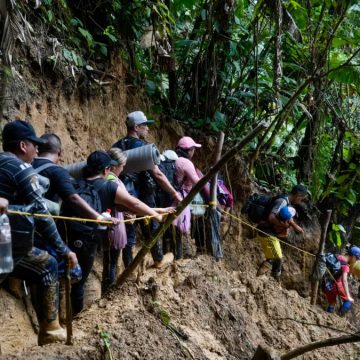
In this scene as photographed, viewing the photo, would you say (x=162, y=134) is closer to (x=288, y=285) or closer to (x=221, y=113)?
(x=221, y=113)

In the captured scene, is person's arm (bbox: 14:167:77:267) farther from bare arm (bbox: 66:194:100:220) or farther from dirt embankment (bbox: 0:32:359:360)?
dirt embankment (bbox: 0:32:359:360)

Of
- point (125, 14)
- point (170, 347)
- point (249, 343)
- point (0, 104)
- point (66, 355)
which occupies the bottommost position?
point (249, 343)

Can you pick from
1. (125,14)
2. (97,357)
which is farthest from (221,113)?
(97,357)

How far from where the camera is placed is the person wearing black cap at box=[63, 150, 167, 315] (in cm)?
555

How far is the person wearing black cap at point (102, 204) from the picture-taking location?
18.2ft

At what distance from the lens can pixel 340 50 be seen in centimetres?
1152

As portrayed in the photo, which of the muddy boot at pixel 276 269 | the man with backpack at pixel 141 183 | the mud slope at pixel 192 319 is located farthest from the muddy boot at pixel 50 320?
the muddy boot at pixel 276 269

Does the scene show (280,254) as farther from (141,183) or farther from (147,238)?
(141,183)

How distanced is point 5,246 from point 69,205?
1.38 m

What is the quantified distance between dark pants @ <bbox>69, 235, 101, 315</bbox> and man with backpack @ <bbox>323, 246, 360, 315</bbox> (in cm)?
581

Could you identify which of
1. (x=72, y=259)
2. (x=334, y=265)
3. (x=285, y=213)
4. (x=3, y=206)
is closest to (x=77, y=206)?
(x=72, y=259)

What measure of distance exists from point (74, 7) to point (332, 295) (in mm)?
6528

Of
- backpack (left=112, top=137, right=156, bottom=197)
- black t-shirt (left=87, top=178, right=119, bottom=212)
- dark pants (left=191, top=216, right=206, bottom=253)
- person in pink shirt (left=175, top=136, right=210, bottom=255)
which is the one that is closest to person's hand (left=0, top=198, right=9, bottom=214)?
black t-shirt (left=87, top=178, right=119, bottom=212)

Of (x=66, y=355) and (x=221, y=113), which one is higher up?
(x=221, y=113)
